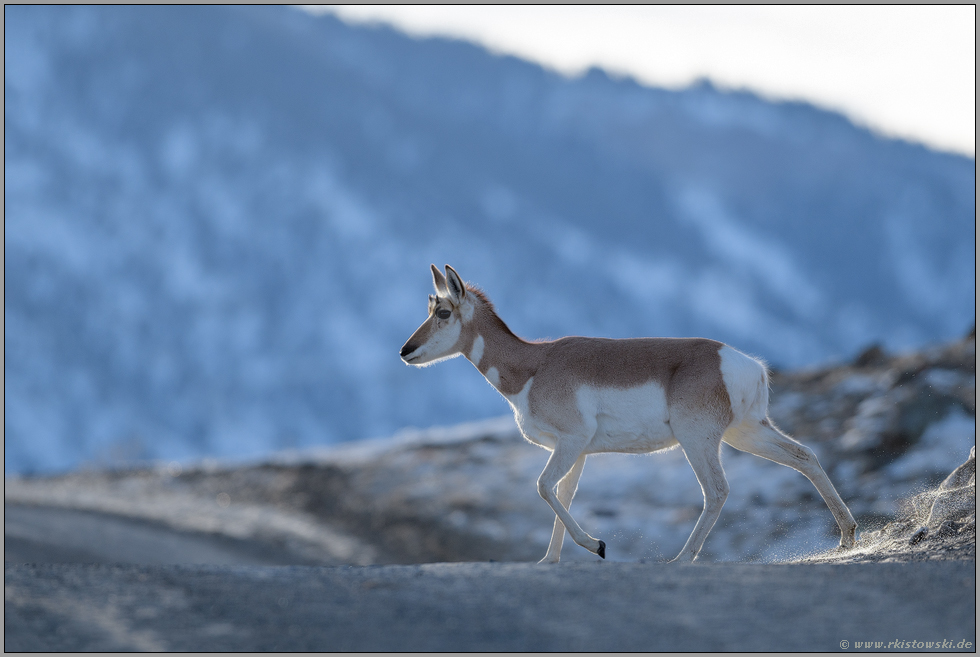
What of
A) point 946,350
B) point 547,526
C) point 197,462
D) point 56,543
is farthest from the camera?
point 197,462

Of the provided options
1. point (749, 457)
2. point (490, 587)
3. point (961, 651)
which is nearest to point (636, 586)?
point (490, 587)

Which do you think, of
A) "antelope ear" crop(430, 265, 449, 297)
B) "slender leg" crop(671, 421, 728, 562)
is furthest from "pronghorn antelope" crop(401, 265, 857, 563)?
"antelope ear" crop(430, 265, 449, 297)

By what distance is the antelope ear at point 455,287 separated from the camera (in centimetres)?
823

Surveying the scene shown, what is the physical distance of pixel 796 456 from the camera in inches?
305

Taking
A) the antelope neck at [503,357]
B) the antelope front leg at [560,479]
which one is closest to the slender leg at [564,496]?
the antelope front leg at [560,479]

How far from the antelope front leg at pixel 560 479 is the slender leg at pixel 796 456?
149 centimetres

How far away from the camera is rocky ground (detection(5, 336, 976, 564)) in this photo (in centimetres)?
1253

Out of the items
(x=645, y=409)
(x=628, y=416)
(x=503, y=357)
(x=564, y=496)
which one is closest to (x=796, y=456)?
(x=645, y=409)

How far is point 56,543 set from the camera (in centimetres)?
1273

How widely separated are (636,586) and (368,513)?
36.8 feet

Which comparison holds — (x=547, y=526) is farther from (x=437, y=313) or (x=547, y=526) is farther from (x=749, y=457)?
(x=437, y=313)

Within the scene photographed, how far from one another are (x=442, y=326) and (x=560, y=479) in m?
1.89

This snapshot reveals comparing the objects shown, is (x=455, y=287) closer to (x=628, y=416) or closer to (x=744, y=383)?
(x=628, y=416)

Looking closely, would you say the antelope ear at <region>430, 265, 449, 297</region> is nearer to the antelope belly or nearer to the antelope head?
the antelope head
